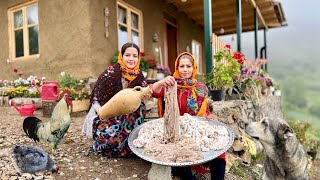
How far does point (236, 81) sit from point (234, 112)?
102cm

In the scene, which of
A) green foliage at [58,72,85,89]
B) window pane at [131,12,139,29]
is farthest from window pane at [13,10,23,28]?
window pane at [131,12,139,29]

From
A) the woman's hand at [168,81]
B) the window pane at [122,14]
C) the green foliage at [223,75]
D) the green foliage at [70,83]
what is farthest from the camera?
the window pane at [122,14]

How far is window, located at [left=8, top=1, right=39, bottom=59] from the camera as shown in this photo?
26.2 feet

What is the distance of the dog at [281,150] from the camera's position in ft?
9.66

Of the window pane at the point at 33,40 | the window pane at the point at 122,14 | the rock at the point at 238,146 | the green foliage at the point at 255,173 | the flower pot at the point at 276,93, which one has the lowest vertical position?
the green foliage at the point at 255,173

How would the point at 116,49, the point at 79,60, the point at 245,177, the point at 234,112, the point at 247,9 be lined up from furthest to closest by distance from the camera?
the point at 247,9 < the point at 116,49 < the point at 79,60 < the point at 234,112 < the point at 245,177

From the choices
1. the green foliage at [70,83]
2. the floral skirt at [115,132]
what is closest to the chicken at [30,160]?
the floral skirt at [115,132]

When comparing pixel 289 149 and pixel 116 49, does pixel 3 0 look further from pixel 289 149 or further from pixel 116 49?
pixel 289 149

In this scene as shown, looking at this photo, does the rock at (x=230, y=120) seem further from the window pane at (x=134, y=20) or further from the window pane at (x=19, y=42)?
the window pane at (x=19, y=42)

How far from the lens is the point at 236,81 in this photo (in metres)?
5.33

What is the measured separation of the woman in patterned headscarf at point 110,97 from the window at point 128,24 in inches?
192

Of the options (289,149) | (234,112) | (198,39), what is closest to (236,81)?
(234,112)

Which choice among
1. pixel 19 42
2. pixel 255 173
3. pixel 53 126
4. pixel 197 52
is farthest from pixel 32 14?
pixel 197 52

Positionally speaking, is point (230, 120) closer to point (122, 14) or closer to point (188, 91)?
point (188, 91)
